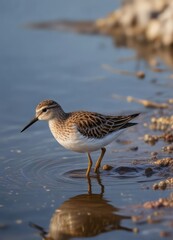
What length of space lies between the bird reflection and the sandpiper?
93cm

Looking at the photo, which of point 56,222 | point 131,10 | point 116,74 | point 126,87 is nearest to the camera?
point 56,222

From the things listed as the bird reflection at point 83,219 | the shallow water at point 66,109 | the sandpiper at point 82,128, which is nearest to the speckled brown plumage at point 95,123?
the sandpiper at point 82,128

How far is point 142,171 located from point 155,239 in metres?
2.40

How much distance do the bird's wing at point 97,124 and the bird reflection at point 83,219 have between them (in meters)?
1.11

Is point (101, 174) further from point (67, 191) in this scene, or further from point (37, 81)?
point (37, 81)

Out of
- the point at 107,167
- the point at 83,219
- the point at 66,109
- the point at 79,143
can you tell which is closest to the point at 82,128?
the point at 79,143

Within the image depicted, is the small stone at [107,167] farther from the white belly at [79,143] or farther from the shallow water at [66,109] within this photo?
the white belly at [79,143]

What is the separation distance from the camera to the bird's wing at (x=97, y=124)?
9.27m

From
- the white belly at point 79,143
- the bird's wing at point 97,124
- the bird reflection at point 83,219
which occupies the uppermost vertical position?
the bird's wing at point 97,124

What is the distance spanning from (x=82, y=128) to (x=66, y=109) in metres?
3.25

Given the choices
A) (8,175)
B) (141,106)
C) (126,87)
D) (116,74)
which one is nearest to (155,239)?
(8,175)

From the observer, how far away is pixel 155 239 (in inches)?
275

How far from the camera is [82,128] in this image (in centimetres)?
923

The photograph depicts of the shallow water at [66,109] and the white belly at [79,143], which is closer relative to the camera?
the shallow water at [66,109]
